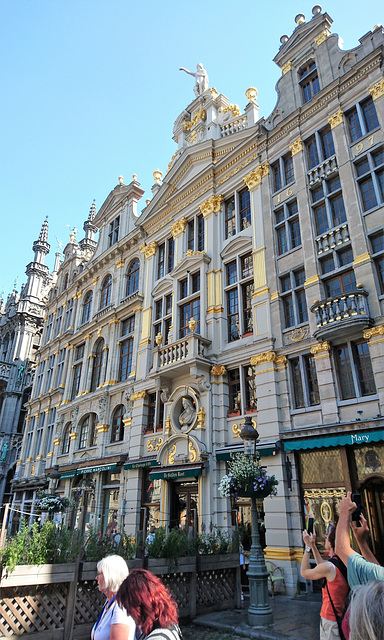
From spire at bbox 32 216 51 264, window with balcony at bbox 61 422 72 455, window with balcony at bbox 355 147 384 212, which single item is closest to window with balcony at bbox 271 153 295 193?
window with balcony at bbox 355 147 384 212

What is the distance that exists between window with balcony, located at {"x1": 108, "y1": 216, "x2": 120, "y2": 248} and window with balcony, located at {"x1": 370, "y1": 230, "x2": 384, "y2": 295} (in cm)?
2201

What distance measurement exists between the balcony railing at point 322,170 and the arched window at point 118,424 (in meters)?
17.0

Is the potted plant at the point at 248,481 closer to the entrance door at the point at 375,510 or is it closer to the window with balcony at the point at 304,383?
the entrance door at the point at 375,510

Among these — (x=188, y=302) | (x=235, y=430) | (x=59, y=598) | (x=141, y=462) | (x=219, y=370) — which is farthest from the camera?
(x=188, y=302)

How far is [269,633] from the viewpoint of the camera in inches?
347

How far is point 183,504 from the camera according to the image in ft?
64.2

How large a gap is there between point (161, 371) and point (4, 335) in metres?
40.1

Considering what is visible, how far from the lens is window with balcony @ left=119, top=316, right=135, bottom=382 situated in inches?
1073

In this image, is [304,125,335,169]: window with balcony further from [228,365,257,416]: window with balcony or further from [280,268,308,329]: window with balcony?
[228,365,257,416]: window with balcony

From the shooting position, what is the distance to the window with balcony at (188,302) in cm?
2261

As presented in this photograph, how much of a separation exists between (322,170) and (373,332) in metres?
7.87

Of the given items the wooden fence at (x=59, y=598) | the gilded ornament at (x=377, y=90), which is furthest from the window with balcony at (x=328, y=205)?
the wooden fence at (x=59, y=598)

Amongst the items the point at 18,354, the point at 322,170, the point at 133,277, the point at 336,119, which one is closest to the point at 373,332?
the point at 322,170

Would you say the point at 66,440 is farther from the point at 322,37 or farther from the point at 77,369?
the point at 322,37
